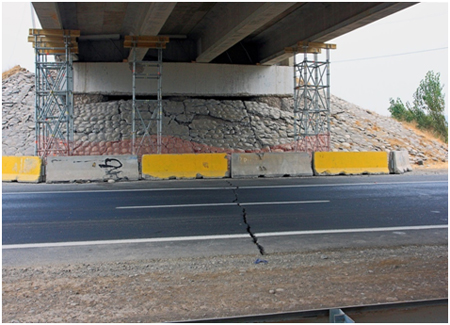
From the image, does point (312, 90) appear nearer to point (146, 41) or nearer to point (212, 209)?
point (146, 41)

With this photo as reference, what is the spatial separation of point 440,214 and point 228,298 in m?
6.12

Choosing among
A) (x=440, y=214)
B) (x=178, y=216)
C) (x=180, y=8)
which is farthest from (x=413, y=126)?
(x=178, y=216)

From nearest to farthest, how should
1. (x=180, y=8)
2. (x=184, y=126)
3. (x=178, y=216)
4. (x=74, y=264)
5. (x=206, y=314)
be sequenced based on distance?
(x=206, y=314)
(x=74, y=264)
(x=178, y=216)
(x=180, y=8)
(x=184, y=126)

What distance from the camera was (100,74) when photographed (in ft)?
82.2

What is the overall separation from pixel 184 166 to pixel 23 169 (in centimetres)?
568

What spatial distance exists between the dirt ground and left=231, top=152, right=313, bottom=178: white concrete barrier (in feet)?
31.0

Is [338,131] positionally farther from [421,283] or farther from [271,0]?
[421,283]

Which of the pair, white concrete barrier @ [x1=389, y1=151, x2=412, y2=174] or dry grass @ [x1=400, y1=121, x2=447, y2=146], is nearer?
white concrete barrier @ [x1=389, y1=151, x2=412, y2=174]

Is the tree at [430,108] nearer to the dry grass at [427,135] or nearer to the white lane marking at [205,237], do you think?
the dry grass at [427,135]

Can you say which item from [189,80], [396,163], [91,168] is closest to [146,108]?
[189,80]

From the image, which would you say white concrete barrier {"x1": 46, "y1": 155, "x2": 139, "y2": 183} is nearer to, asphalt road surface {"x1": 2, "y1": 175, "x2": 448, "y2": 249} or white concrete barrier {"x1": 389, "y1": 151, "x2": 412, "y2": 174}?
asphalt road surface {"x1": 2, "y1": 175, "x2": 448, "y2": 249}

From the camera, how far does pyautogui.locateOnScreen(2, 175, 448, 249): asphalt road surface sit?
7520 millimetres

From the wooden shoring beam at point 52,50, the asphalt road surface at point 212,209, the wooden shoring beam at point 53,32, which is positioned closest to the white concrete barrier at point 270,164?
the asphalt road surface at point 212,209

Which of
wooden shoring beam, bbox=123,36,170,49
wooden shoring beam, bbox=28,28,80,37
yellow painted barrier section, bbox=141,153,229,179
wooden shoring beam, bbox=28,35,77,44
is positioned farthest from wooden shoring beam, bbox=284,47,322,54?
wooden shoring beam, bbox=28,35,77,44
